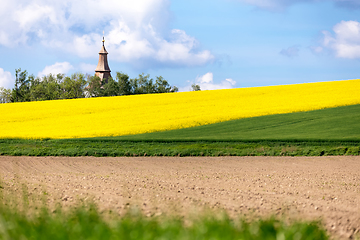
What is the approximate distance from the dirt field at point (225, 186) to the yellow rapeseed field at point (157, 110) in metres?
10.6

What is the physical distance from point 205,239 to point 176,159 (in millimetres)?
16870

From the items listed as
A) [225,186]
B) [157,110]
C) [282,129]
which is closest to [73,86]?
[157,110]

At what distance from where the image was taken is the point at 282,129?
28.0 m

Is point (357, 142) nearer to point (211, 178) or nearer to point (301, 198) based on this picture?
point (211, 178)

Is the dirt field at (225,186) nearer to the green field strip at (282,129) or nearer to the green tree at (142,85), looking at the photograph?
the green field strip at (282,129)

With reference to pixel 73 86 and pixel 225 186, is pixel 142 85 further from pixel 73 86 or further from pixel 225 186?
pixel 225 186

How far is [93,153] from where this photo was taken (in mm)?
22531

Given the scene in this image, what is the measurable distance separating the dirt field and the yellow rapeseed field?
1059cm

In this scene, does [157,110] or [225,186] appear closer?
[225,186]

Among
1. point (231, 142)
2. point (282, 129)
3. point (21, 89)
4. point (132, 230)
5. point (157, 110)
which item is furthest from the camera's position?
point (21, 89)

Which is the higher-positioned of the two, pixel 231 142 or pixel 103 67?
pixel 103 67

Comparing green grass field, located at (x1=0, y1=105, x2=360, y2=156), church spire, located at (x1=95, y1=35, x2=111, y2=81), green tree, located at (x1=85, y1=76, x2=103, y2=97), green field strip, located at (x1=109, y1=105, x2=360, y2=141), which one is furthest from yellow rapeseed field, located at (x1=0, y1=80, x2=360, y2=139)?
church spire, located at (x1=95, y1=35, x2=111, y2=81)

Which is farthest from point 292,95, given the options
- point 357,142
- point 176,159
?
point 176,159

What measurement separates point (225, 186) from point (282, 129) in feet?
58.8
